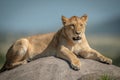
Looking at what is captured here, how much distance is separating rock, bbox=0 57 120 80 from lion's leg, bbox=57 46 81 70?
0.15 meters

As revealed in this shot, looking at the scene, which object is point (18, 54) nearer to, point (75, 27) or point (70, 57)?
point (70, 57)

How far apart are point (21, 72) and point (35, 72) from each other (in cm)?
59

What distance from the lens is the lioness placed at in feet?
47.2

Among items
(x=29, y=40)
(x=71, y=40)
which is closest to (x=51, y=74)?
(x=71, y=40)

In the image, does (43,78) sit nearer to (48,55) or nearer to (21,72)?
(21,72)

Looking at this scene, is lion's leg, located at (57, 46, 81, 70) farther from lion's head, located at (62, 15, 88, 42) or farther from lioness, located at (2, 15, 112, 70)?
lion's head, located at (62, 15, 88, 42)

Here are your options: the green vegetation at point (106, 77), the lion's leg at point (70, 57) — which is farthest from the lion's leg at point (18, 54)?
the green vegetation at point (106, 77)

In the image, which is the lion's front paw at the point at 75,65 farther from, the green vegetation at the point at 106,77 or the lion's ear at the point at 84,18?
the lion's ear at the point at 84,18

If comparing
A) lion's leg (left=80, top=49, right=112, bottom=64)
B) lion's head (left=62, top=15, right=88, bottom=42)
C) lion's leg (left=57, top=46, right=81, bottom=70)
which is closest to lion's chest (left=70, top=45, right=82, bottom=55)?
lion's leg (left=80, top=49, right=112, bottom=64)

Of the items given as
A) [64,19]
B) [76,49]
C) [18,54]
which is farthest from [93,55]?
[18,54]

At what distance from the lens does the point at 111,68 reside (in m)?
14.4

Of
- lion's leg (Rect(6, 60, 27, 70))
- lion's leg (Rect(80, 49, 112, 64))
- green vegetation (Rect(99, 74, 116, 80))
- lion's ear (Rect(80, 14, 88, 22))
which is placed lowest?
green vegetation (Rect(99, 74, 116, 80))

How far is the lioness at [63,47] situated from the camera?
14391mm

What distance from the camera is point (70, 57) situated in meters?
14.3
